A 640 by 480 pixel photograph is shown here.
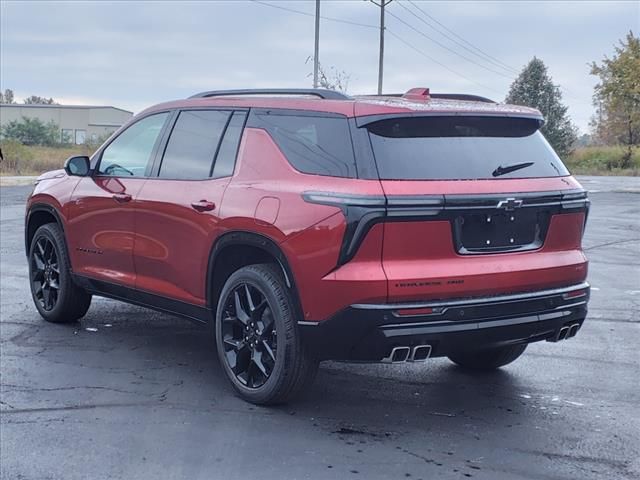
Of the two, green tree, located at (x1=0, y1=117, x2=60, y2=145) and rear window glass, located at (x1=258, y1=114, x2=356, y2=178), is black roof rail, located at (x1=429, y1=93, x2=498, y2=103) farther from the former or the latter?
green tree, located at (x1=0, y1=117, x2=60, y2=145)

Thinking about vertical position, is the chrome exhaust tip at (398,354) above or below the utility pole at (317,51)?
below

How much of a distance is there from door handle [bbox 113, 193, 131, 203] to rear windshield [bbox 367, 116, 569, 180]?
2.25m

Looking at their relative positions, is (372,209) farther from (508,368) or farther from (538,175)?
(508,368)

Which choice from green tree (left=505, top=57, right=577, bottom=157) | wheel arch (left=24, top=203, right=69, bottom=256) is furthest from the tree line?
wheel arch (left=24, top=203, right=69, bottom=256)

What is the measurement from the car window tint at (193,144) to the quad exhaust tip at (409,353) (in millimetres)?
1806

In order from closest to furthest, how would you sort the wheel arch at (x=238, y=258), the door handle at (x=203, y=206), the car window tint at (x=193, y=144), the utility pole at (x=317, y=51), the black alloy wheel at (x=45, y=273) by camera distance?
the wheel arch at (x=238, y=258) → the door handle at (x=203, y=206) → the car window tint at (x=193, y=144) → the black alloy wheel at (x=45, y=273) → the utility pole at (x=317, y=51)

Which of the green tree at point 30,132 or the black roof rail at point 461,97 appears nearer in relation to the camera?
the black roof rail at point 461,97

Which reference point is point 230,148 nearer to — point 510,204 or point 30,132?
point 510,204

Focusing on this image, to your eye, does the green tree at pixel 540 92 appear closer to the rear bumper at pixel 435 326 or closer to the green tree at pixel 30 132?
the green tree at pixel 30 132

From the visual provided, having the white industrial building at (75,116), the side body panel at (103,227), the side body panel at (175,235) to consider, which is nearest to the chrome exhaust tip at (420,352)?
the side body panel at (175,235)

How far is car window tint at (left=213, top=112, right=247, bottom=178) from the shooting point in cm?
539

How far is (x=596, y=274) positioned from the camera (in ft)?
34.8

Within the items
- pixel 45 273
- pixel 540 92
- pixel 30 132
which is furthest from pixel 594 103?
pixel 45 273

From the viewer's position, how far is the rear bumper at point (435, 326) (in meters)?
4.43
